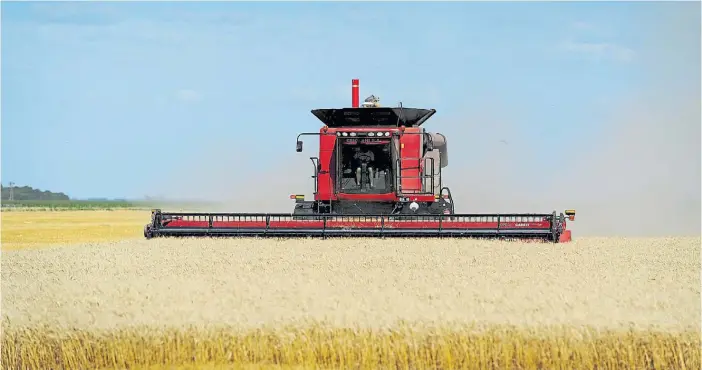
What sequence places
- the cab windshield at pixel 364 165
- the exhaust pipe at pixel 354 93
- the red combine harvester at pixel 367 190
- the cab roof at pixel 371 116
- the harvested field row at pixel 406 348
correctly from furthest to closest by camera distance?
the exhaust pipe at pixel 354 93 < the cab roof at pixel 371 116 < the cab windshield at pixel 364 165 < the red combine harvester at pixel 367 190 < the harvested field row at pixel 406 348

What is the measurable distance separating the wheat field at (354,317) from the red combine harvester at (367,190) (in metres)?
2.97

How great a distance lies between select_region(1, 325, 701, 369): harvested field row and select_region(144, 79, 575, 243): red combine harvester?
20.5 ft

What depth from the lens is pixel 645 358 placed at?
6.72 m

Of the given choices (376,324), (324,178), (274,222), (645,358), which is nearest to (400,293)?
(376,324)

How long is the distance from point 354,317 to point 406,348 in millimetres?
516

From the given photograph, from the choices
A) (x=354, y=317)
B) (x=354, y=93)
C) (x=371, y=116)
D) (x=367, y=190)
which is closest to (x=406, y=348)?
(x=354, y=317)

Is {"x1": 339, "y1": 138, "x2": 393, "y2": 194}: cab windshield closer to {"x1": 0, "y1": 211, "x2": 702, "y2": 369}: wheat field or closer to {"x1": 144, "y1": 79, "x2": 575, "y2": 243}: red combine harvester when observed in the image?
{"x1": 144, "y1": 79, "x2": 575, "y2": 243}: red combine harvester

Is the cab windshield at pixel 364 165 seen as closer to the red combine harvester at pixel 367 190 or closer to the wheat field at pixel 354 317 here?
the red combine harvester at pixel 367 190

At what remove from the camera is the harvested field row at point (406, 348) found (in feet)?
22.0

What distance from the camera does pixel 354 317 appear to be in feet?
23.1

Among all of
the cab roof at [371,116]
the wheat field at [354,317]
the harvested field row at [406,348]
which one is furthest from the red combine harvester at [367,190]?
the harvested field row at [406,348]

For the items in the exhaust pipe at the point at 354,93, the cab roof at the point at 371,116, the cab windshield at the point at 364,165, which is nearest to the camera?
the cab windshield at the point at 364,165

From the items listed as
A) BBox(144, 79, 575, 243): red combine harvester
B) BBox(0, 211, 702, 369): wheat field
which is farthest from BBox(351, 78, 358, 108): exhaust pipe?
BBox(0, 211, 702, 369): wheat field

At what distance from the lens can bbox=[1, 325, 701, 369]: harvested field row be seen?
6.71 meters
